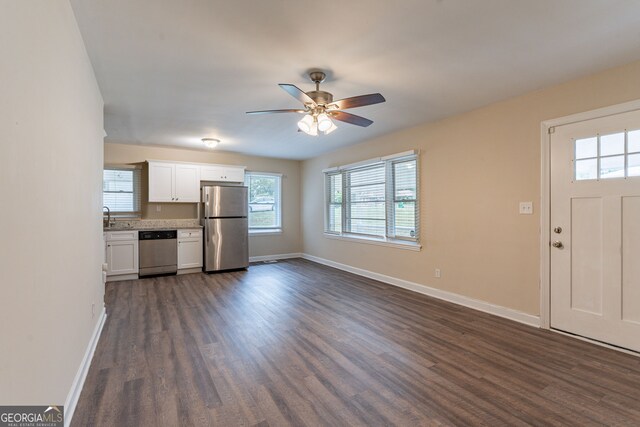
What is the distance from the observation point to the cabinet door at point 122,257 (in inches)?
193

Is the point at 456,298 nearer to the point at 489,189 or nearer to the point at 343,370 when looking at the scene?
the point at 489,189

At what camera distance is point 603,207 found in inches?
106

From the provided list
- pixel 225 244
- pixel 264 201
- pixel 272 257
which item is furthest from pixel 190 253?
pixel 264 201

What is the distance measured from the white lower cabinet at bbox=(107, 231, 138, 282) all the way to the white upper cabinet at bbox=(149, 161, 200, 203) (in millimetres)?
843

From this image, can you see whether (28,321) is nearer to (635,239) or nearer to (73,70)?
(73,70)

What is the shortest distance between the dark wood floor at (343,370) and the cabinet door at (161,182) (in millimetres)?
2487

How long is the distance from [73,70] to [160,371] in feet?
7.31

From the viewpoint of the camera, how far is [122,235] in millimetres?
4996

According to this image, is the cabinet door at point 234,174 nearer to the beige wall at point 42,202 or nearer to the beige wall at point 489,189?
the beige wall at point 489,189

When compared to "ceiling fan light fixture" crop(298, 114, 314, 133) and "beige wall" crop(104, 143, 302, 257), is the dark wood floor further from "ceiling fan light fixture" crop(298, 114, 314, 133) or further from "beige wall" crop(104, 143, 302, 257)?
"beige wall" crop(104, 143, 302, 257)

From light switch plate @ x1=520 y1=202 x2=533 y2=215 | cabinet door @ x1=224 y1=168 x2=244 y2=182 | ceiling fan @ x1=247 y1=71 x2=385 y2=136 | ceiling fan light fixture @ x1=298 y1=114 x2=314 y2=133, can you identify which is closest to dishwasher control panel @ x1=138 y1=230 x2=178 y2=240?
cabinet door @ x1=224 y1=168 x2=244 y2=182

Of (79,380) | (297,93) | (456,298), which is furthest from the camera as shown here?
(456,298)

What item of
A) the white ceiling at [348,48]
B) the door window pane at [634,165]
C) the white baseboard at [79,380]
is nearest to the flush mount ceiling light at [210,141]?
the white ceiling at [348,48]

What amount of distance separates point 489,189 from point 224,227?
4.63 metres
